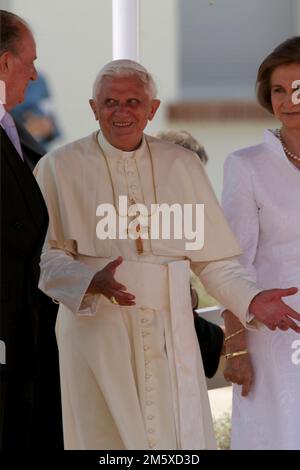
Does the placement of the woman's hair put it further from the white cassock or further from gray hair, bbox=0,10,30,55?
gray hair, bbox=0,10,30,55

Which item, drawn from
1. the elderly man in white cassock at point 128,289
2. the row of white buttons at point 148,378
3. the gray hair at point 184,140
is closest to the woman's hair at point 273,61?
the elderly man in white cassock at point 128,289

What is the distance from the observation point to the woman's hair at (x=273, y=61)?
470 cm

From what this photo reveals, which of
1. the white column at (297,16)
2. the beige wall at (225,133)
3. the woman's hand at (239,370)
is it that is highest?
the white column at (297,16)

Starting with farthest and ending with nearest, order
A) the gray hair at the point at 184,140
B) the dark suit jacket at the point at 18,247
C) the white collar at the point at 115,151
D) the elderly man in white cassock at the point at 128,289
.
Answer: the gray hair at the point at 184,140
the white collar at the point at 115,151
the elderly man in white cassock at the point at 128,289
the dark suit jacket at the point at 18,247

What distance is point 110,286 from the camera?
409 cm

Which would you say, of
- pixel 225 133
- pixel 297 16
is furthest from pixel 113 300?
pixel 297 16

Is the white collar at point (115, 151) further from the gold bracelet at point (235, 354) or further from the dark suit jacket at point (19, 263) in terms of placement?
the gold bracelet at point (235, 354)

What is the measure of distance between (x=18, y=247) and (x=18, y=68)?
580mm

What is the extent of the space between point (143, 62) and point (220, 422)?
5.94ft

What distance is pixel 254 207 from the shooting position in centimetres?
476

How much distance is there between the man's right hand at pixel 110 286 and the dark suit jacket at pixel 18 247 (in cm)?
21
